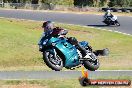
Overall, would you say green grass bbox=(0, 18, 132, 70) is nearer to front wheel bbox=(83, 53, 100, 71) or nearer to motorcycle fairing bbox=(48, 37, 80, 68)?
front wheel bbox=(83, 53, 100, 71)

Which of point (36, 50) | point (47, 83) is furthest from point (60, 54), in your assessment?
point (36, 50)

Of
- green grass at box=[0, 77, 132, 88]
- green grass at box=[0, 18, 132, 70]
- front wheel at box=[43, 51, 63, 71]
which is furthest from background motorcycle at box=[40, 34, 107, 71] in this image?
green grass at box=[0, 18, 132, 70]

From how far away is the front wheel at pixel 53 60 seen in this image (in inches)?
332

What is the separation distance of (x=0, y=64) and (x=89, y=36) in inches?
740

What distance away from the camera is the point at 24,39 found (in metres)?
33.7

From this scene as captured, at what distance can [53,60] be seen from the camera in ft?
28.3

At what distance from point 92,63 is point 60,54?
842 mm

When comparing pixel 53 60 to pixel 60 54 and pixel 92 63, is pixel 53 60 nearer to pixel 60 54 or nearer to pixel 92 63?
pixel 60 54

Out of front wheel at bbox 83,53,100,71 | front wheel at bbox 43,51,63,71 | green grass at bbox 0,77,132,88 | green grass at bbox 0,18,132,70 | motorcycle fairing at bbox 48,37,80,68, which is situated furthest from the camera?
green grass at bbox 0,18,132,70

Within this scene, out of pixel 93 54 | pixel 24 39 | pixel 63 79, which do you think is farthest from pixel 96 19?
pixel 93 54

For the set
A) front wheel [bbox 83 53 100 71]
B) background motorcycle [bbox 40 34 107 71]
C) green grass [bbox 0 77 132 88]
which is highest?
background motorcycle [bbox 40 34 107 71]

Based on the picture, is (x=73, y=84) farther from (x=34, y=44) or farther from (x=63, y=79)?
(x=34, y=44)

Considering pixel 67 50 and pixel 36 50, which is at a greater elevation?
pixel 67 50

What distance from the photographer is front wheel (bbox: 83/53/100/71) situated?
874 cm
